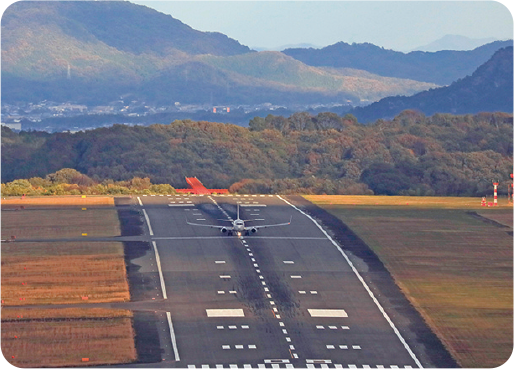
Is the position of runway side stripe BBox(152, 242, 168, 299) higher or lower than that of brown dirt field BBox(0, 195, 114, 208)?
higher

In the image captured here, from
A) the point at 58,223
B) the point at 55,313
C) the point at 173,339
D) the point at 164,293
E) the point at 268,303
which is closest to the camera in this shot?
the point at 173,339

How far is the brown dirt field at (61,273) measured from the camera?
275 ft

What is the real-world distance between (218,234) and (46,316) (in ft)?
104

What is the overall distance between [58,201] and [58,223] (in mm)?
18603

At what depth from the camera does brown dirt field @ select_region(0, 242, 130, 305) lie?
8394cm

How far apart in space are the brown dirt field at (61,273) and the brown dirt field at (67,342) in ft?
20.0

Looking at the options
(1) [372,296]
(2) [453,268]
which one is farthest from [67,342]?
(2) [453,268]

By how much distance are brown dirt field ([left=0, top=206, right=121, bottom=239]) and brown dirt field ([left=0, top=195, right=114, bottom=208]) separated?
474cm

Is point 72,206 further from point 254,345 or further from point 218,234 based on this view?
point 254,345

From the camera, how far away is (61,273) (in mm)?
90750

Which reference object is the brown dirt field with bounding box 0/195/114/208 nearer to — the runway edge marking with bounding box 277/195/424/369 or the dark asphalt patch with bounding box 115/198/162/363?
the dark asphalt patch with bounding box 115/198/162/363

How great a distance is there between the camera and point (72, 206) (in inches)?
4973

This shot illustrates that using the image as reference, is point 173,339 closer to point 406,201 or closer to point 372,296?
point 372,296

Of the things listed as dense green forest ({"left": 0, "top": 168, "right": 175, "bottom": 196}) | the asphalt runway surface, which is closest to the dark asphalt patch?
the asphalt runway surface
